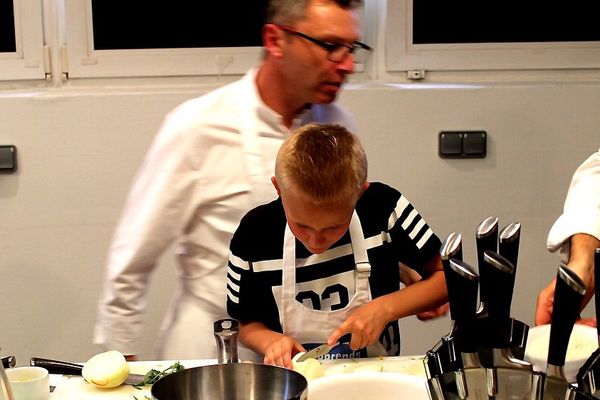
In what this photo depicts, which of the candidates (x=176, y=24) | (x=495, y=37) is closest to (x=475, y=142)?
(x=495, y=37)

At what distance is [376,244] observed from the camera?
1799 millimetres

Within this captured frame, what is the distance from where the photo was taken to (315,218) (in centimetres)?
163

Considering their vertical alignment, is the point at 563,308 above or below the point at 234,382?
above

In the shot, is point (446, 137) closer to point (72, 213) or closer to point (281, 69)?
point (281, 69)

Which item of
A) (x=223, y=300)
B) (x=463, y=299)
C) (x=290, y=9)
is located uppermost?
(x=290, y=9)

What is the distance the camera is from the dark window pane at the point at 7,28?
294 cm

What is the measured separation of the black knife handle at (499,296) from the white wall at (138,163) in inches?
80.8

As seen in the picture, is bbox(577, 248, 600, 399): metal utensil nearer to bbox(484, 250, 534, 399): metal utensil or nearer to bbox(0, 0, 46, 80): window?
bbox(484, 250, 534, 399): metal utensil

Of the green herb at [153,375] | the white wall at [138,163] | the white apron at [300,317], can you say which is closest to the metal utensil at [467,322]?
the green herb at [153,375]

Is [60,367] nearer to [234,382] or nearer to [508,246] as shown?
[234,382]

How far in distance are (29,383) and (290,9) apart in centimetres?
107

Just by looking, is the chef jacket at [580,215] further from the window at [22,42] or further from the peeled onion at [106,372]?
the window at [22,42]

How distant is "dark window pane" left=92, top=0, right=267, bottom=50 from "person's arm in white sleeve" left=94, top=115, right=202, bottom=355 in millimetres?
1039

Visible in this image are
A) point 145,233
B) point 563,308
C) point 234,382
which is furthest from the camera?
point 145,233
